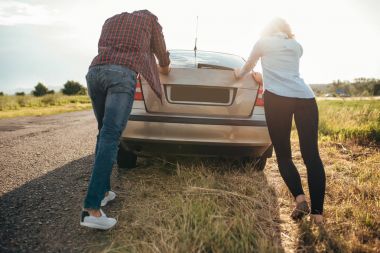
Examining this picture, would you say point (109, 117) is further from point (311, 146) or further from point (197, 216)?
point (311, 146)

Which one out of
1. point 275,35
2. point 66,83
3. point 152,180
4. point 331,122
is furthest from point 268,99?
point 66,83

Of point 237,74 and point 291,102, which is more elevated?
point 237,74

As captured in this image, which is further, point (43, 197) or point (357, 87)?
point (357, 87)

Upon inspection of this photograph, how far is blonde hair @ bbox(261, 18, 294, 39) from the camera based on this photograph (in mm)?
2740

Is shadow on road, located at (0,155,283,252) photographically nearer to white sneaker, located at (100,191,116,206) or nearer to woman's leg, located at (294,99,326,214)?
white sneaker, located at (100,191,116,206)

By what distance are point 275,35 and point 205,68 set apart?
828 mm

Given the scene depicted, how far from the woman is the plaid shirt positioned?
0.89 m

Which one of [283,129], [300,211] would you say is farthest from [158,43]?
[300,211]

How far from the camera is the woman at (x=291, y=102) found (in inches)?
103

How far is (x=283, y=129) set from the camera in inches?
109

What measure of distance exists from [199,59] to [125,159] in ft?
4.77

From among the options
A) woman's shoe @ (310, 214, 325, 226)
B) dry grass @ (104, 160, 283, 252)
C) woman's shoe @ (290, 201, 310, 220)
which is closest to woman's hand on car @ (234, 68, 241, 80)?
dry grass @ (104, 160, 283, 252)

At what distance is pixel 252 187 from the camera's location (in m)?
3.20

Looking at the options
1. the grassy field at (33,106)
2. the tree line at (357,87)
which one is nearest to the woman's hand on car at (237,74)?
the grassy field at (33,106)
